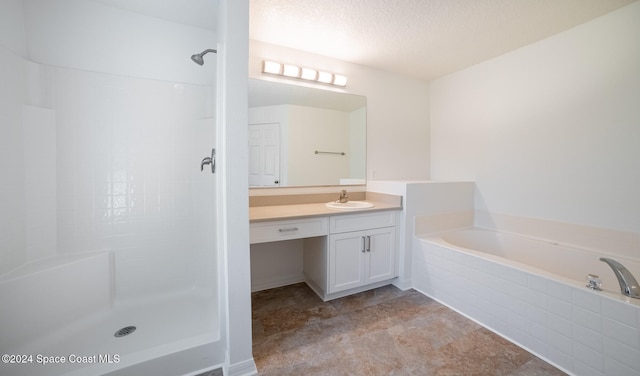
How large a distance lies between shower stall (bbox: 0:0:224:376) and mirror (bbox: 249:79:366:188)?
0.42m

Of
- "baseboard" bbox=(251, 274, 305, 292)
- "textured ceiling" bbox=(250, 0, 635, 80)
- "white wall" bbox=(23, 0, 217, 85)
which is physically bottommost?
"baseboard" bbox=(251, 274, 305, 292)

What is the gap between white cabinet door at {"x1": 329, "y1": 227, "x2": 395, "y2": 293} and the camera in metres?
1.98

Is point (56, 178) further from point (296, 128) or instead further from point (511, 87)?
point (511, 87)

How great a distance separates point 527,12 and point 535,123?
0.91 meters

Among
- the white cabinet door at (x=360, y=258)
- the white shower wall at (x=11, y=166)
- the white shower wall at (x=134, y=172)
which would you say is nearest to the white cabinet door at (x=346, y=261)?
the white cabinet door at (x=360, y=258)

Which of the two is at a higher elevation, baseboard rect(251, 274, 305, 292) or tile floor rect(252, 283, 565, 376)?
baseboard rect(251, 274, 305, 292)

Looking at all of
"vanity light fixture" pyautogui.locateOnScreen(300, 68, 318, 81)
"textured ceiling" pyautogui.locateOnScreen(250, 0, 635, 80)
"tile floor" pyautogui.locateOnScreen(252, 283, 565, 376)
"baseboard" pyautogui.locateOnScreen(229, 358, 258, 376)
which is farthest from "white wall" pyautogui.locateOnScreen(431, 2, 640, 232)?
"baseboard" pyautogui.locateOnScreen(229, 358, 258, 376)

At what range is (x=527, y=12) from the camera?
5.71 ft

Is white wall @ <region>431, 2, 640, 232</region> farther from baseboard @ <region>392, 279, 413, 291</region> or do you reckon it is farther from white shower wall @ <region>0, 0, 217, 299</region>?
white shower wall @ <region>0, 0, 217, 299</region>

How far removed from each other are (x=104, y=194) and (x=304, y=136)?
161 centimetres

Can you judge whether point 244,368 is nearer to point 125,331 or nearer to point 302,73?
point 125,331

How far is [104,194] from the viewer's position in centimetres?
173

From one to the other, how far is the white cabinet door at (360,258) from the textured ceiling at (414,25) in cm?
168

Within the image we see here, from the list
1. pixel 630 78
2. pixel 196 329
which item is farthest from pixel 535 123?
pixel 196 329
